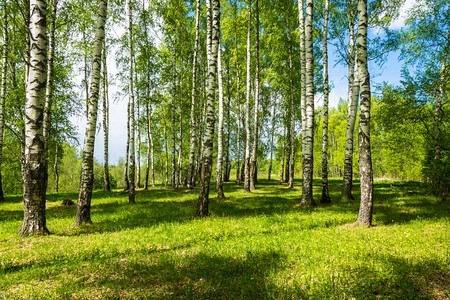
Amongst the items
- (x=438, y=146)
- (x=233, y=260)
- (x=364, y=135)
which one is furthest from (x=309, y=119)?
(x=438, y=146)

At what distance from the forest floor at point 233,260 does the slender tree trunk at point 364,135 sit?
659 millimetres

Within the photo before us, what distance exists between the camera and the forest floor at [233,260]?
12.3 ft

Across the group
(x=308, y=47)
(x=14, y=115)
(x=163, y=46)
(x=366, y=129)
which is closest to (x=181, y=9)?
(x=163, y=46)

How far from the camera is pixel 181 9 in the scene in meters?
19.8

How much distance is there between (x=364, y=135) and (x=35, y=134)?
1024 cm

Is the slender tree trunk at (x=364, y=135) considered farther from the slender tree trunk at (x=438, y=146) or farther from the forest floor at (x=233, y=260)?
the slender tree trunk at (x=438, y=146)

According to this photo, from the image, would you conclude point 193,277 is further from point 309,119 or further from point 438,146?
point 438,146

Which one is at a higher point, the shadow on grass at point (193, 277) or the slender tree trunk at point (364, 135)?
the slender tree trunk at point (364, 135)

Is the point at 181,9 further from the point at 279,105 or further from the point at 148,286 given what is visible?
the point at 148,286

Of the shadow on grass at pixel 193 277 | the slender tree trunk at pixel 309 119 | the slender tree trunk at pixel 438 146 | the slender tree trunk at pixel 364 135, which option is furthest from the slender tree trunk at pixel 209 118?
the slender tree trunk at pixel 438 146

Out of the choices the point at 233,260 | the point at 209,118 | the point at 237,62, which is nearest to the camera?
the point at 233,260

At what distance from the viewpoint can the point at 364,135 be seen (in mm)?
7324

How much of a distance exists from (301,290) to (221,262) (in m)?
1.79

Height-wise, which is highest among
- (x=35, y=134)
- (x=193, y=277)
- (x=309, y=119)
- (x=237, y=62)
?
(x=237, y=62)
